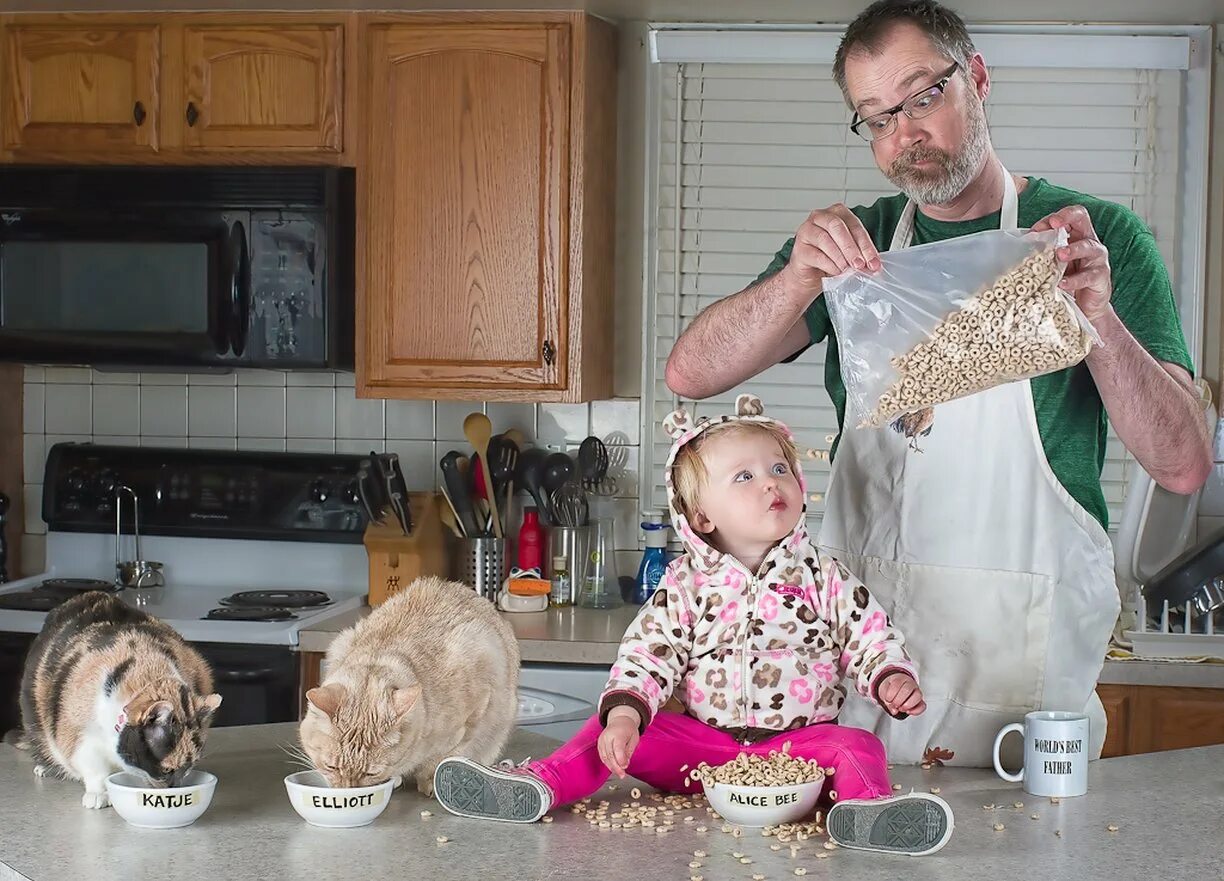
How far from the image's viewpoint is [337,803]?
141 cm

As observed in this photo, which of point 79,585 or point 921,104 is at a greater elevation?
point 921,104

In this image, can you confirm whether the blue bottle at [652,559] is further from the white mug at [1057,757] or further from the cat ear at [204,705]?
the cat ear at [204,705]

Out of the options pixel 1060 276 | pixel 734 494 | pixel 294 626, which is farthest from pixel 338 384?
pixel 1060 276

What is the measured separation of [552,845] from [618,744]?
133 mm

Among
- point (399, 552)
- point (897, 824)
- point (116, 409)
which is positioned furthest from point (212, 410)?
point (897, 824)

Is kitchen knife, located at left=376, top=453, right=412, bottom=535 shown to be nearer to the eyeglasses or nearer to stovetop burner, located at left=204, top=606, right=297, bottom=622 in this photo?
stovetop burner, located at left=204, top=606, right=297, bottom=622

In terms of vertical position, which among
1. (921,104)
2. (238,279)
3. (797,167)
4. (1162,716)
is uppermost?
(797,167)

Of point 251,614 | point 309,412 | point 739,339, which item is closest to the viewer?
point 739,339

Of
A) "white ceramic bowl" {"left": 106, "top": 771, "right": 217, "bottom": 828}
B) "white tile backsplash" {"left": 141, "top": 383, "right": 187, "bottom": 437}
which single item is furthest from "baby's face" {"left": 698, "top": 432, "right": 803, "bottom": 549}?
"white tile backsplash" {"left": 141, "top": 383, "right": 187, "bottom": 437}

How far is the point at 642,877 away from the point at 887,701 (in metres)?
0.40

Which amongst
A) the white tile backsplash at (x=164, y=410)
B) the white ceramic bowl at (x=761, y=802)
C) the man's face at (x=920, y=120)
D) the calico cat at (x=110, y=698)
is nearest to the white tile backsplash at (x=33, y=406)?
the white tile backsplash at (x=164, y=410)

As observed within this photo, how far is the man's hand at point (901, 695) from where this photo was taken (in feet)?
4.99

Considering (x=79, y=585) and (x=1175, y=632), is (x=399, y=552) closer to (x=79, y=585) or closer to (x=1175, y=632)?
(x=79, y=585)

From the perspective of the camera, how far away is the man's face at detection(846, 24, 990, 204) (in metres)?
1.79
